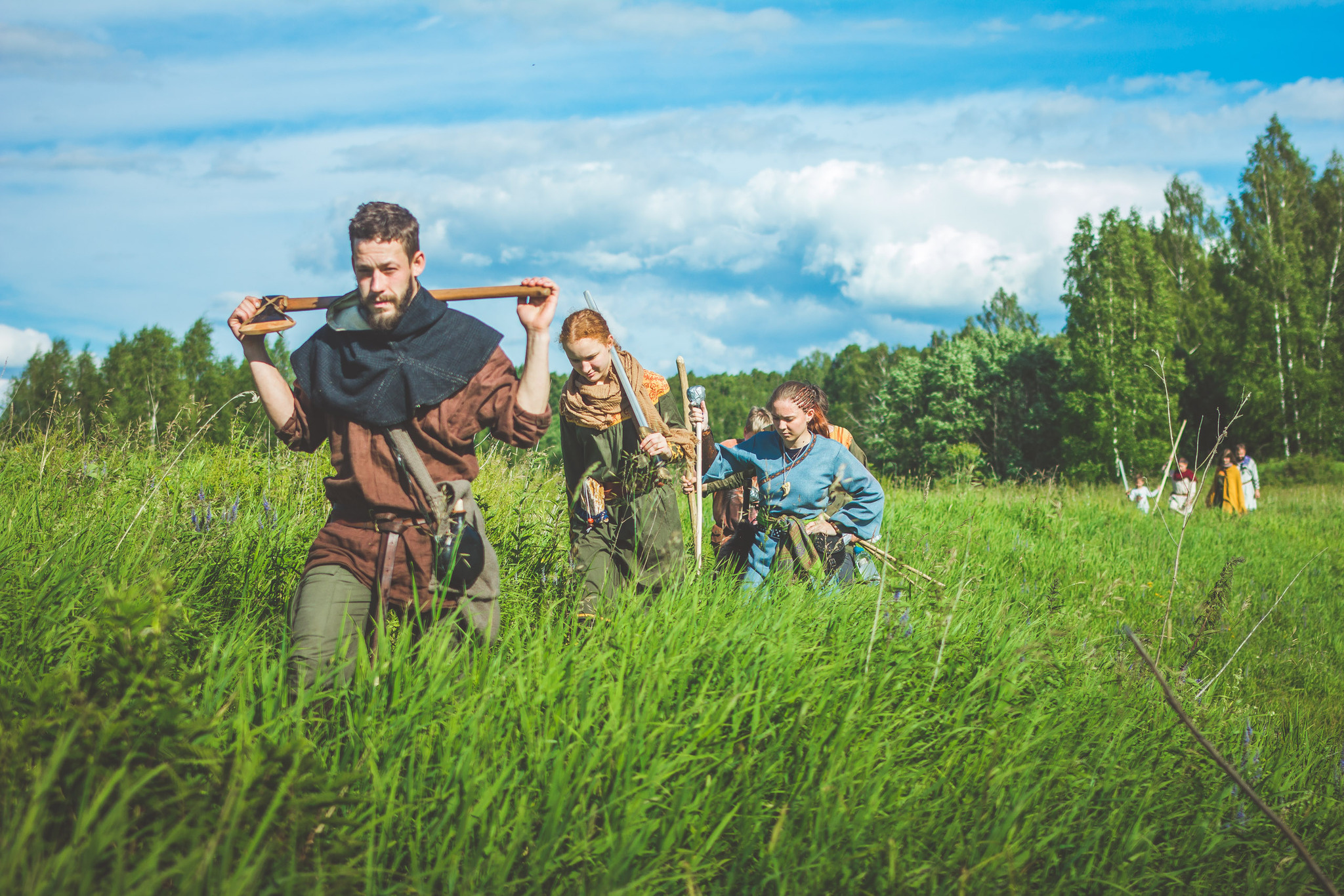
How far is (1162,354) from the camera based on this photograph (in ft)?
103

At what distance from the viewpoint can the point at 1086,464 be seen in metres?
36.5

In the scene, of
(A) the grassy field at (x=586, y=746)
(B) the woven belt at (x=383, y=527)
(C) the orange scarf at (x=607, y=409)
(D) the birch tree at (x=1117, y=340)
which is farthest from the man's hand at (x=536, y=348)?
(D) the birch tree at (x=1117, y=340)

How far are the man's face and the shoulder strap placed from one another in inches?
15.9

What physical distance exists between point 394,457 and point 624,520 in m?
1.72

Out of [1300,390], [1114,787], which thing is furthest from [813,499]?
[1300,390]

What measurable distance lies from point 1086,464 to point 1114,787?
3743 centimetres

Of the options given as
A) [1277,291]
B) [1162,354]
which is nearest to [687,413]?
[1162,354]

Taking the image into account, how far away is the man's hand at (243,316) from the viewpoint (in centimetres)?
297

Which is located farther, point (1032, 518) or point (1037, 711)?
point (1032, 518)

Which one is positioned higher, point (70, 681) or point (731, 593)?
point (70, 681)

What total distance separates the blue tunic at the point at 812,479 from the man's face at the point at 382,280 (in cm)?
285

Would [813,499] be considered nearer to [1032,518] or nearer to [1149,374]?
[1032,518]

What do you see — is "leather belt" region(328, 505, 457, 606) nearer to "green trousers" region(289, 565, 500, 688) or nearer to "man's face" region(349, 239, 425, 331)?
"green trousers" region(289, 565, 500, 688)

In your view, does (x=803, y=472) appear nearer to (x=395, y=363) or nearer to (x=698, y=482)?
(x=698, y=482)
